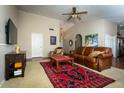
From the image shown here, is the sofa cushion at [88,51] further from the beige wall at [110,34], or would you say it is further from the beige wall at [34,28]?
the beige wall at [34,28]

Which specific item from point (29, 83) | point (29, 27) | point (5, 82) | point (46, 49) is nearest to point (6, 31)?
point (5, 82)

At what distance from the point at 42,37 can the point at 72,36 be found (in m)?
3.38

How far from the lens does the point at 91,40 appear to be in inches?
285

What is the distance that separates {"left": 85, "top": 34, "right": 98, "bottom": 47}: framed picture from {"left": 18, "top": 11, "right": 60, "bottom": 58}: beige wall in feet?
7.69

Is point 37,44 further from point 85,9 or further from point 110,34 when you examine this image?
point 110,34

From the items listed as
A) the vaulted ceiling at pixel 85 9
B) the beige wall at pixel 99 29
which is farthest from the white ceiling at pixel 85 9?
the beige wall at pixel 99 29

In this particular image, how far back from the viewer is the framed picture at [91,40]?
694cm

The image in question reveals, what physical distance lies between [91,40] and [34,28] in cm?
415

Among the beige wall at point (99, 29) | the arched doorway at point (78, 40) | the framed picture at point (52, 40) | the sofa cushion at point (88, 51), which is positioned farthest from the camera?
the arched doorway at point (78, 40)

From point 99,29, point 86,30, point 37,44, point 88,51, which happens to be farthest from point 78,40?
point 37,44

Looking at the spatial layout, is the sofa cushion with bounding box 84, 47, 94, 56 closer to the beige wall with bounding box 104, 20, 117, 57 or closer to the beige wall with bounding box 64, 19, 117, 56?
the beige wall with bounding box 64, 19, 117, 56

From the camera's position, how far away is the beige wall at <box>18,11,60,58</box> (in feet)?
20.4

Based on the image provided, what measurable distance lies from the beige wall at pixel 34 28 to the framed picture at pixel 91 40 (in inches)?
92.3
